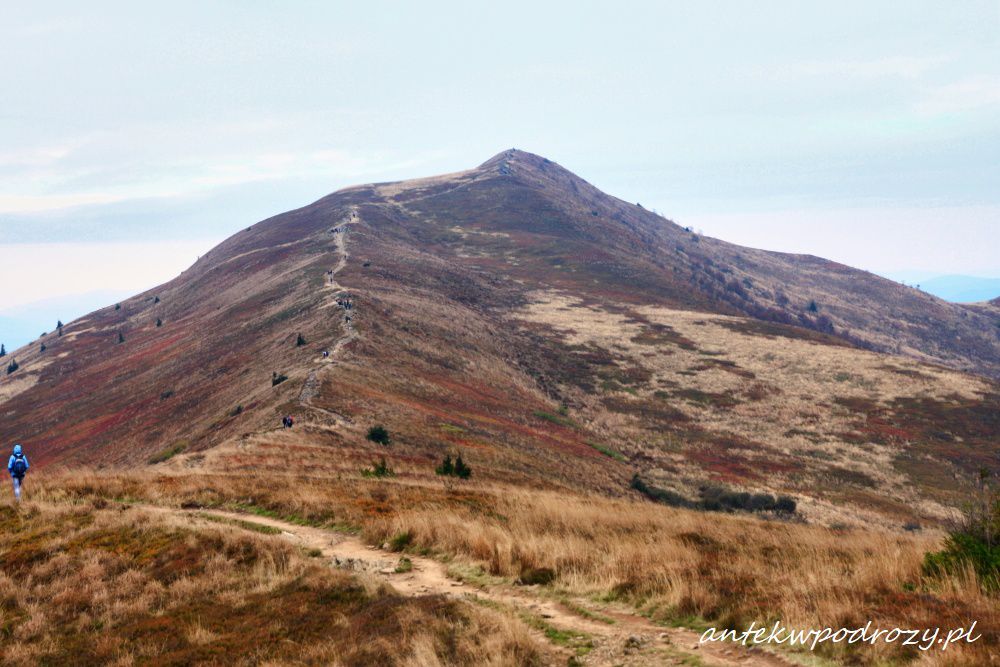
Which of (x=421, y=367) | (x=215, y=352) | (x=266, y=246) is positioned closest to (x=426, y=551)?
(x=421, y=367)

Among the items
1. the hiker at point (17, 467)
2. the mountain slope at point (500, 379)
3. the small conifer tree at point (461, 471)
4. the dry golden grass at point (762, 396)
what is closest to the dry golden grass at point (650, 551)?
the hiker at point (17, 467)

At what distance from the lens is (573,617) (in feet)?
33.1

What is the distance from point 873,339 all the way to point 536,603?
14808cm

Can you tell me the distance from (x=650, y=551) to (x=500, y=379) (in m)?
50.7

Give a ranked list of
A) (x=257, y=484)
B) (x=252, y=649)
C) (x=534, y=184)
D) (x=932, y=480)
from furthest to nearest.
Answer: (x=534, y=184) < (x=932, y=480) < (x=257, y=484) < (x=252, y=649)

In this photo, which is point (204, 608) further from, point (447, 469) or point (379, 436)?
point (379, 436)

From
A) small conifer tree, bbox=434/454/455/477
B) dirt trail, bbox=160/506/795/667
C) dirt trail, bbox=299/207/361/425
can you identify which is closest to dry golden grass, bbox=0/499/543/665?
dirt trail, bbox=160/506/795/667

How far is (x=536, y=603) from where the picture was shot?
425 inches

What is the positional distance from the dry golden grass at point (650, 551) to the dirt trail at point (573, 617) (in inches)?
19.1

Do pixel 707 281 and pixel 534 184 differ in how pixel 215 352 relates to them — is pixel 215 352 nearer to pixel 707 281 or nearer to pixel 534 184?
pixel 707 281

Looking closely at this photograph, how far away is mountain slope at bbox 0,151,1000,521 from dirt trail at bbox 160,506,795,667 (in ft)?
42.7

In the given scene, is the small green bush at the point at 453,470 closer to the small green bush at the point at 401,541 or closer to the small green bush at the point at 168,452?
the small green bush at the point at 401,541

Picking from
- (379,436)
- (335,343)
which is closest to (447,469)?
(379,436)

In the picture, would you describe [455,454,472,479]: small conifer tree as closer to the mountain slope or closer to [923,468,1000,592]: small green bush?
the mountain slope
